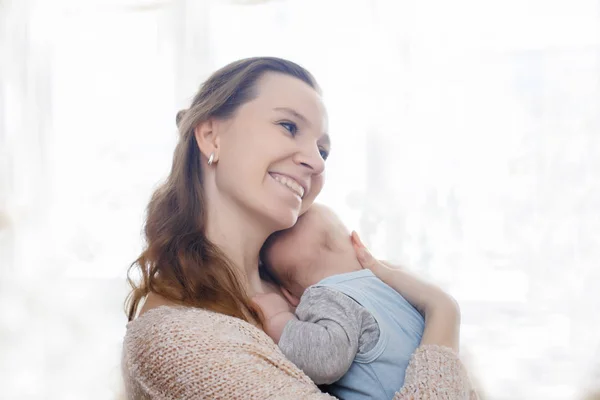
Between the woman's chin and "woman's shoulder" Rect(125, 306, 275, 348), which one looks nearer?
"woman's shoulder" Rect(125, 306, 275, 348)

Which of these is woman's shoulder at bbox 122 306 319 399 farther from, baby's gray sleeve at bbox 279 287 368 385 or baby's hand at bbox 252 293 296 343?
baby's hand at bbox 252 293 296 343

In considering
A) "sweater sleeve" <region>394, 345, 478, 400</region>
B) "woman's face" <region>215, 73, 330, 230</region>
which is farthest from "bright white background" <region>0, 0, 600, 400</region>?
"sweater sleeve" <region>394, 345, 478, 400</region>

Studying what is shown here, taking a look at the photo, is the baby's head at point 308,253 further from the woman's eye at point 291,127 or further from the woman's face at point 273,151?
the woman's eye at point 291,127

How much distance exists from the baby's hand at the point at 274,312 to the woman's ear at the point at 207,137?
1.24ft

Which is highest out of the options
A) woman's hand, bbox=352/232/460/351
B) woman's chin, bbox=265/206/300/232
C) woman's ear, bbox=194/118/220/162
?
woman's ear, bbox=194/118/220/162

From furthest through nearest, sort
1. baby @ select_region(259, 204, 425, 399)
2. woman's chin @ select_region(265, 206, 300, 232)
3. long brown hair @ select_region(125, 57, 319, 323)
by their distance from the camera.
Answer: woman's chin @ select_region(265, 206, 300, 232) < long brown hair @ select_region(125, 57, 319, 323) < baby @ select_region(259, 204, 425, 399)

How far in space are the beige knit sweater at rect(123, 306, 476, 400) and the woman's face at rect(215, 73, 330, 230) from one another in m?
0.33

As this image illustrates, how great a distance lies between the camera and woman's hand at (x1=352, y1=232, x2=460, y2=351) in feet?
4.13

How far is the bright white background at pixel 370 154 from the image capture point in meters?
2.77

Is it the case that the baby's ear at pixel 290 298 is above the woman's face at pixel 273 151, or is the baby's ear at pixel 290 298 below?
below

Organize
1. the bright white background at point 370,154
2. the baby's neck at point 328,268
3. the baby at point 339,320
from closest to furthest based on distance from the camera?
the baby at point 339,320 < the baby's neck at point 328,268 < the bright white background at point 370,154

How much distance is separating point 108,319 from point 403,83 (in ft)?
6.70

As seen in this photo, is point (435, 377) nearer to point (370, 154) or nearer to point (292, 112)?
point (292, 112)

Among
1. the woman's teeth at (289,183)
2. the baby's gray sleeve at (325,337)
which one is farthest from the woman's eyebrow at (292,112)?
the baby's gray sleeve at (325,337)
